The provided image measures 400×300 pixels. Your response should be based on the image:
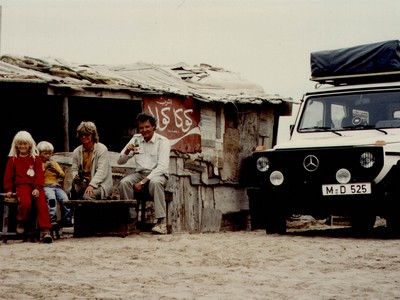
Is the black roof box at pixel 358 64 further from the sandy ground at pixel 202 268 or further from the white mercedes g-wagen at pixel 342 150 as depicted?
the sandy ground at pixel 202 268

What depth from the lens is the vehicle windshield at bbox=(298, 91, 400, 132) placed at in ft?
34.5

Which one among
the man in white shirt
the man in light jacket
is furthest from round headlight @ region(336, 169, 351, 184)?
the man in light jacket

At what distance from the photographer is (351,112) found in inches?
424

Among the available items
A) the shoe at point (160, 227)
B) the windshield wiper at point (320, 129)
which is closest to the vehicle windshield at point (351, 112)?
the windshield wiper at point (320, 129)

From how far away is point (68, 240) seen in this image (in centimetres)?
988

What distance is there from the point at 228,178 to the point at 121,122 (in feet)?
6.97

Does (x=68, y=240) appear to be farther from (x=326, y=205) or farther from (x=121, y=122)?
(x=121, y=122)

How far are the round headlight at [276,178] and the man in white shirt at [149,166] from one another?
1.40m

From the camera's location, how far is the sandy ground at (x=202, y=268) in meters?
6.02

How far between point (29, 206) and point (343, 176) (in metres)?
3.74

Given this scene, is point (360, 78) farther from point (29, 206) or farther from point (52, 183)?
point (29, 206)

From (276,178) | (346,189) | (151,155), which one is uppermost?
(151,155)

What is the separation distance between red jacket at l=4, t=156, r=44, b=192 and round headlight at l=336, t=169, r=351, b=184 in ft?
11.6

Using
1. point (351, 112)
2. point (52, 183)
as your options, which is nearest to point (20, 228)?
point (52, 183)
